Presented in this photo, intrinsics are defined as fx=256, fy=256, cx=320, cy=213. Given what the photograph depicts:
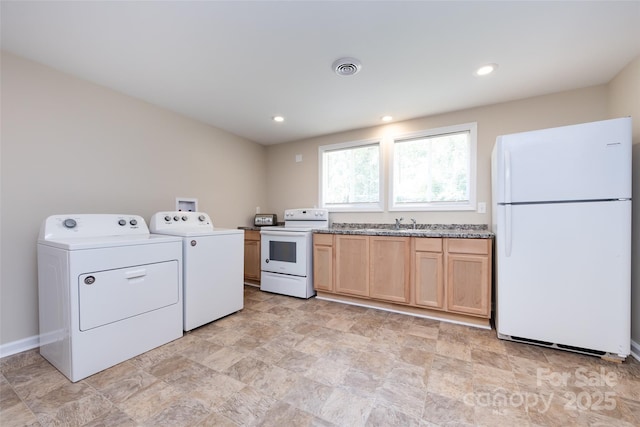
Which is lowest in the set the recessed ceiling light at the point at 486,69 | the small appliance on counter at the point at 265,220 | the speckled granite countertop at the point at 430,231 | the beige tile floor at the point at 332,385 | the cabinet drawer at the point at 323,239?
the beige tile floor at the point at 332,385

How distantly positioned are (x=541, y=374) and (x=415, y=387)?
0.87 meters

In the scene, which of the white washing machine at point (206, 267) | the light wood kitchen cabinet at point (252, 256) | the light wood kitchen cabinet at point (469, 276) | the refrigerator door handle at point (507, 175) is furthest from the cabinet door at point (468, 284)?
the light wood kitchen cabinet at point (252, 256)

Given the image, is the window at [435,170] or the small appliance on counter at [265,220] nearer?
the window at [435,170]

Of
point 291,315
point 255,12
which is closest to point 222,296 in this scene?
point 291,315

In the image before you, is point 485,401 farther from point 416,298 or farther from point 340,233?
point 340,233

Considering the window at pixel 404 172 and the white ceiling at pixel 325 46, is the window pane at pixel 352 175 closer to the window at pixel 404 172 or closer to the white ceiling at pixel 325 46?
the window at pixel 404 172

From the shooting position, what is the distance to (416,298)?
2.64 meters

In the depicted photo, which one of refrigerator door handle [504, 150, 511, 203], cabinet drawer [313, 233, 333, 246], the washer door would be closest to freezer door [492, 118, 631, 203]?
refrigerator door handle [504, 150, 511, 203]

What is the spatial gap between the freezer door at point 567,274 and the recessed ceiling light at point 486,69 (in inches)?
45.4

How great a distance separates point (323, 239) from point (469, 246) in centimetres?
158

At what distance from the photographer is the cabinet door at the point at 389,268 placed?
8.85 ft

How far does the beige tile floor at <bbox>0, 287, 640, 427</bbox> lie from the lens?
4.33ft

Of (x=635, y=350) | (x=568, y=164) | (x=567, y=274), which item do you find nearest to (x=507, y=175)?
(x=568, y=164)

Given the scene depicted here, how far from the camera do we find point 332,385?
157 cm
